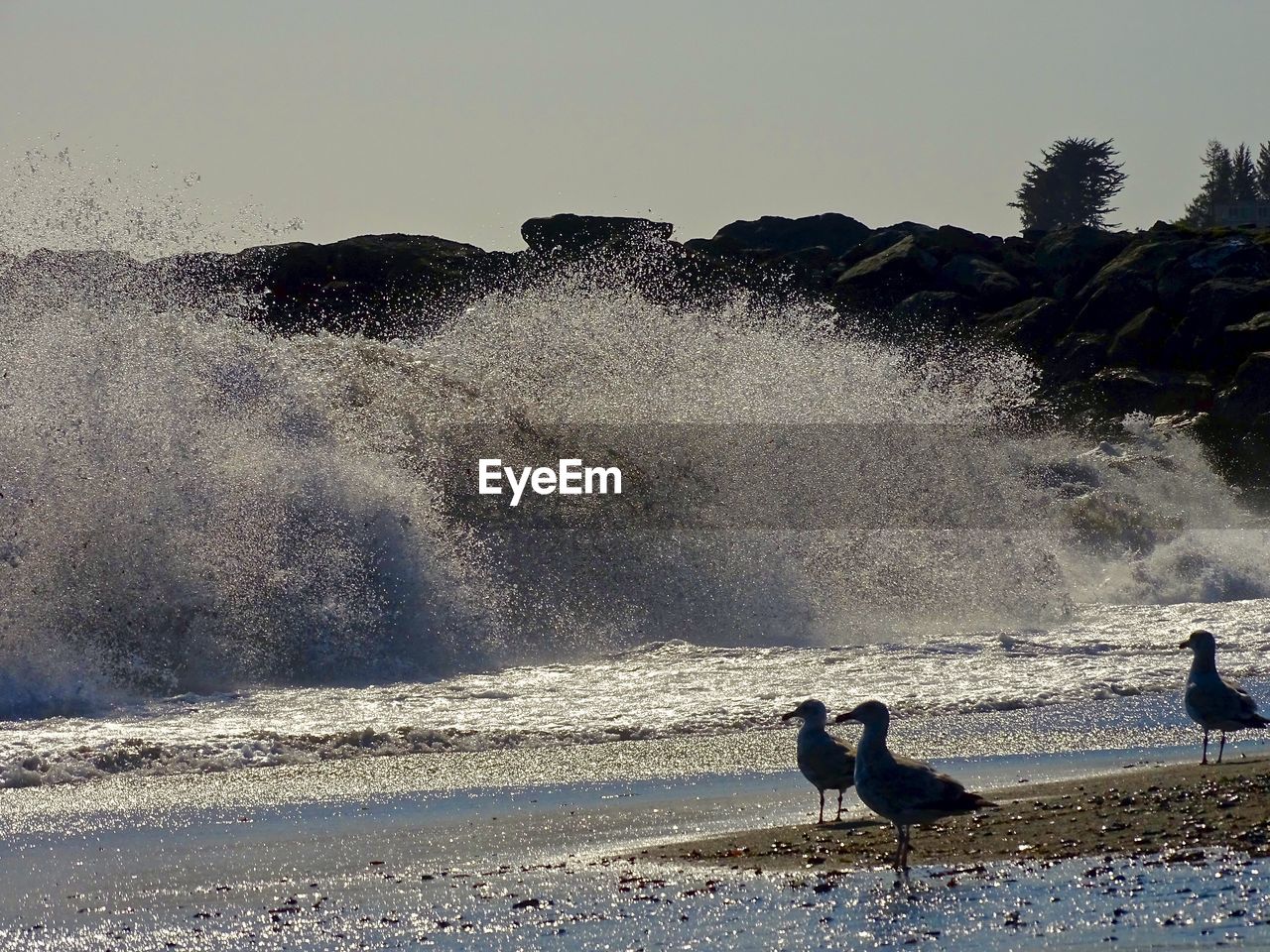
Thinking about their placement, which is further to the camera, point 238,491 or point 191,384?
point 191,384

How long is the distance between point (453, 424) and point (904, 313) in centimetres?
3054

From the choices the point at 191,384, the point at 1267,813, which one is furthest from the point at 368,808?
the point at 191,384

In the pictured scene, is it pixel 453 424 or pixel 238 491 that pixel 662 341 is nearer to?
pixel 453 424

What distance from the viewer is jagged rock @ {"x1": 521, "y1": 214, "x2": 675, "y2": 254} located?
58.6m

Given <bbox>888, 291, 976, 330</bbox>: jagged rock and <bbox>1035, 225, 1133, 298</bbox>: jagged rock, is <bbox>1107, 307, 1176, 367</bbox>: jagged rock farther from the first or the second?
<bbox>888, 291, 976, 330</bbox>: jagged rock

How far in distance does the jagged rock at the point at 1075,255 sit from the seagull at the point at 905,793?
46.3 m

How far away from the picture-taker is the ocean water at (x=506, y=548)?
45.6 ft

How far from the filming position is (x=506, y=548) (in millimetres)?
20312

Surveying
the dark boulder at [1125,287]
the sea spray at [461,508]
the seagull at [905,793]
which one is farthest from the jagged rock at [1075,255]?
the seagull at [905,793]

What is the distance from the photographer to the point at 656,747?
1191cm

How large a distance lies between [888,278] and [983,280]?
3042 millimetres

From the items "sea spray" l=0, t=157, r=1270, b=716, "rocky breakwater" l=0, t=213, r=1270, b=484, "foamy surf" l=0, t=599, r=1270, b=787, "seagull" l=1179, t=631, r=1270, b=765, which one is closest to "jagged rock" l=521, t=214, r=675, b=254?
"rocky breakwater" l=0, t=213, r=1270, b=484

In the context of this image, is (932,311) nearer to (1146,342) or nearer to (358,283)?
(1146,342)

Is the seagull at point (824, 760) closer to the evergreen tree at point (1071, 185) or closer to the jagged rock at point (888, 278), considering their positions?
the jagged rock at point (888, 278)
